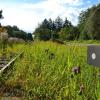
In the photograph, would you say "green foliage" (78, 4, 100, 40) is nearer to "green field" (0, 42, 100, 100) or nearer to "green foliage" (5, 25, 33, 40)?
"green field" (0, 42, 100, 100)

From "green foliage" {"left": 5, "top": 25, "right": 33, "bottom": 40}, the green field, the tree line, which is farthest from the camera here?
"green foliage" {"left": 5, "top": 25, "right": 33, "bottom": 40}

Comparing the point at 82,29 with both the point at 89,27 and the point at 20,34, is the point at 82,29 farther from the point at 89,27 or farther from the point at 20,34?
the point at 20,34

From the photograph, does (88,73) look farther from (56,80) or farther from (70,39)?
(70,39)

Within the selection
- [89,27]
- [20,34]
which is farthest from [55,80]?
[20,34]

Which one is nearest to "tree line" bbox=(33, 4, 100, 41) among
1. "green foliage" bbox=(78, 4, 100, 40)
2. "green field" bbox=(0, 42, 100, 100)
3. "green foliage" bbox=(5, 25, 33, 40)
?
"green foliage" bbox=(78, 4, 100, 40)

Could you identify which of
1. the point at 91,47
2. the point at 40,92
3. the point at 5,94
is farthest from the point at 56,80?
the point at 91,47

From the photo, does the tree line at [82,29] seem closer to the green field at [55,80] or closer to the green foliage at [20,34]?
the green field at [55,80]

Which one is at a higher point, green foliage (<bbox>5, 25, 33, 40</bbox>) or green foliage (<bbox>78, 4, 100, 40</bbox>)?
green foliage (<bbox>78, 4, 100, 40</bbox>)

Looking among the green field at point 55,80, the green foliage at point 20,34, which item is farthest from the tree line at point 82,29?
the green foliage at point 20,34

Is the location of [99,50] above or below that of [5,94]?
above

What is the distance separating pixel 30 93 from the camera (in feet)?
15.4

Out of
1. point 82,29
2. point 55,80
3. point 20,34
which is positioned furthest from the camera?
point 20,34

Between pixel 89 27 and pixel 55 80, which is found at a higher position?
pixel 89 27

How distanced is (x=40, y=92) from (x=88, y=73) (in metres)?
0.65
